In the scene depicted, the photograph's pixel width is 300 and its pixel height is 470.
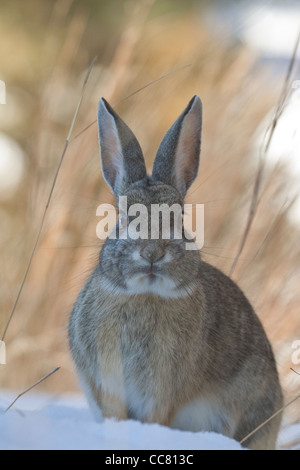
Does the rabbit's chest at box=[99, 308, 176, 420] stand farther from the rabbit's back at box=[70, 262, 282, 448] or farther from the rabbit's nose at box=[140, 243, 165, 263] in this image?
the rabbit's nose at box=[140, 243, 165, 263]

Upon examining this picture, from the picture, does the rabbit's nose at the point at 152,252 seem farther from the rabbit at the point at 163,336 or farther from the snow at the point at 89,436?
the snow at the point at 89,436

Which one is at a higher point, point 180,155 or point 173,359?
point 180,155

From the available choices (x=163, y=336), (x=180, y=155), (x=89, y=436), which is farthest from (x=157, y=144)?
(x=89, y=436)

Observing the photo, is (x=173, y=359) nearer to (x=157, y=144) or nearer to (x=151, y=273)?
(x=151, y=273)

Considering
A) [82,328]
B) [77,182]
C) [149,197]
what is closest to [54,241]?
[77,182]

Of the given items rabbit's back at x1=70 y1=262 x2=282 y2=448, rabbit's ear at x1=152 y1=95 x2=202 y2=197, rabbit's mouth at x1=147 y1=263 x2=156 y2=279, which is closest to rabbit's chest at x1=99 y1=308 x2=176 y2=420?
rabbit's back at x1=70 y1=262 x2=282 y2=448

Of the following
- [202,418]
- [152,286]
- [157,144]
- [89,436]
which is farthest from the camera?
[157,144]

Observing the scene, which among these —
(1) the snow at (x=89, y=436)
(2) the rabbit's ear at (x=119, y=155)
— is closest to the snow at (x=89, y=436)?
(1) the snow at (x=89, y=436)
